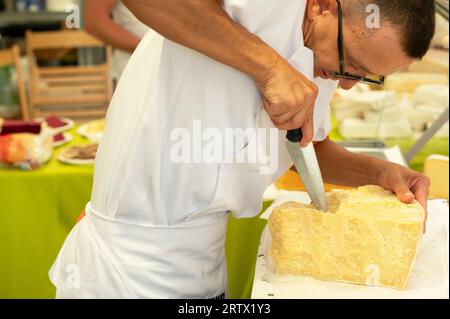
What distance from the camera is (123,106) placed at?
0.99 meters

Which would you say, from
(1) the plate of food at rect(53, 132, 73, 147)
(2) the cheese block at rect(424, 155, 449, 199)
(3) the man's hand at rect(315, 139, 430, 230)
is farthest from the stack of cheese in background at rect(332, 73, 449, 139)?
(1) the plate of food at rect(53, 132, 73, 147)

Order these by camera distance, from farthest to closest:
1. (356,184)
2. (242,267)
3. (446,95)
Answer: (446,95), (242,267), (356,184)

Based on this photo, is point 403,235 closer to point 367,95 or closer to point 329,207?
point 329,207

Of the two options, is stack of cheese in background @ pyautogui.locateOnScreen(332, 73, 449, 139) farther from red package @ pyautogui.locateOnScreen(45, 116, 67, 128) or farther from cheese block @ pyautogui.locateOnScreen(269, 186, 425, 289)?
red package @ pyautogui.locateOnScreen(45, 116, 67, 128)

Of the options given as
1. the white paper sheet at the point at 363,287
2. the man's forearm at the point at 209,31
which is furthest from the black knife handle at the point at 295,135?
the white paper sheet at the point at 363,287

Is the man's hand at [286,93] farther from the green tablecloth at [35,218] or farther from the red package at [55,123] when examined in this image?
the red package at [55,123]

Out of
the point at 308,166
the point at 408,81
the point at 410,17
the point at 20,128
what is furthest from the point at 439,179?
the point at 20,128

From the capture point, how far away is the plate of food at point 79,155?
6.29 feet

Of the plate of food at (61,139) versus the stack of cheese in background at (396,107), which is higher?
the stack of cheese in background at (396,107)

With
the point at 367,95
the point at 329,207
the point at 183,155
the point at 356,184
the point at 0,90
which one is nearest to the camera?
the point at 183,155

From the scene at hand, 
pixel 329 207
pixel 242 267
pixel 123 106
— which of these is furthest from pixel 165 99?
pixel 242 267

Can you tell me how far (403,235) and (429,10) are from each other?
1.26ft

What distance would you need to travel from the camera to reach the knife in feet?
3.09

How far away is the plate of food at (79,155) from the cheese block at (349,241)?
3.32 ft
